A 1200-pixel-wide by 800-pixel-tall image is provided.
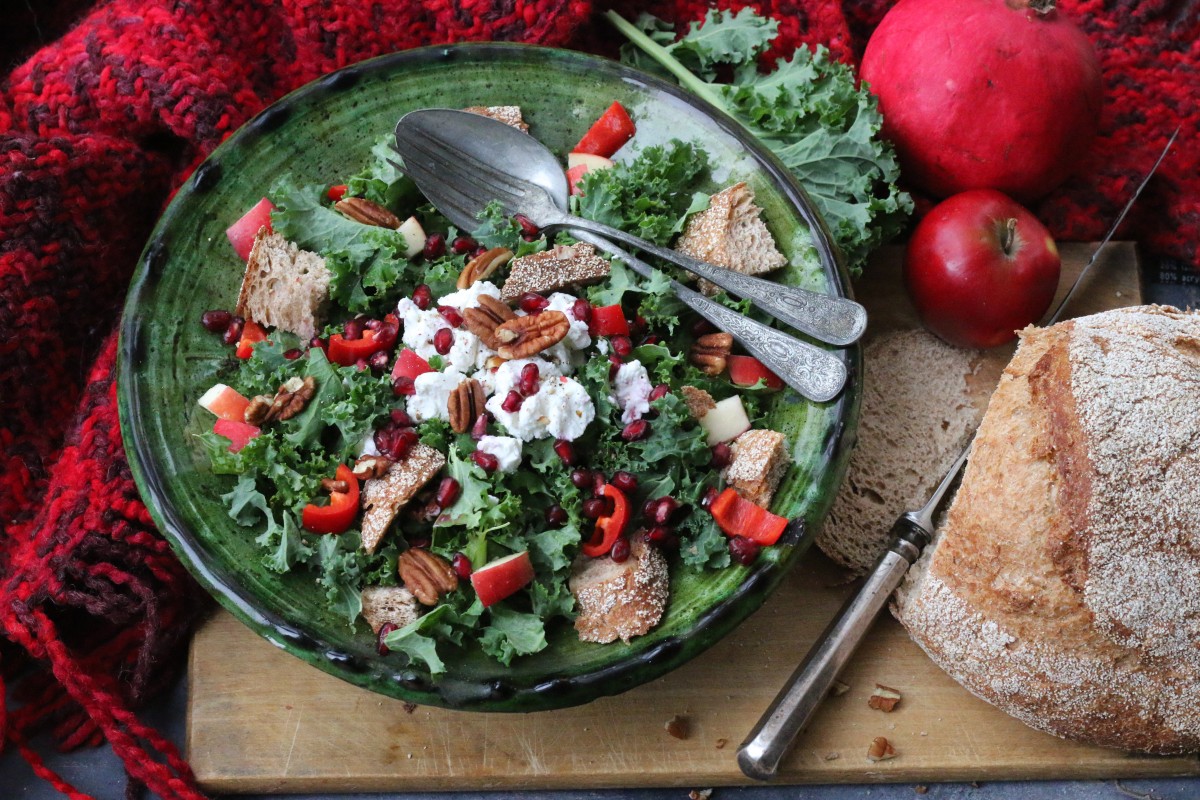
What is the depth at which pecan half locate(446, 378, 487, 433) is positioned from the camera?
2.86m

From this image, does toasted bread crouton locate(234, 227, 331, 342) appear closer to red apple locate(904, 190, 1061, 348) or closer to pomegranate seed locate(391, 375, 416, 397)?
pomegranate seed locate(391, 375, 416, 397)

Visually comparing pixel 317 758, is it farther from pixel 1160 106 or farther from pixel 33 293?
pixel 1160 106

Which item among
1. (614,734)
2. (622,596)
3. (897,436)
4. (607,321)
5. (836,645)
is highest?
(607,321)

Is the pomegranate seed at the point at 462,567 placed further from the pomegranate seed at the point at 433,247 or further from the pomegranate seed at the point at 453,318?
the pomegranate seed at the point at 433,247

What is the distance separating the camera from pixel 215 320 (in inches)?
121

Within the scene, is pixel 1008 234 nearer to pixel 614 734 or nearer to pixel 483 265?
pixel 483 265

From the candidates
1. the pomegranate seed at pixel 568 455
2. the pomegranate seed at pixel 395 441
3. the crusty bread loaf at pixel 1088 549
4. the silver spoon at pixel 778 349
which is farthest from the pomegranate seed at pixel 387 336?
the crusty bread loaf at pixel 1088 549

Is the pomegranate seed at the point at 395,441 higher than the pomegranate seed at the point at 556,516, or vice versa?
the pomegranate seed at the point at 395,441

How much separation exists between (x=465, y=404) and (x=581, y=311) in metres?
0.41

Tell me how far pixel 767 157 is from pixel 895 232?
572 mm

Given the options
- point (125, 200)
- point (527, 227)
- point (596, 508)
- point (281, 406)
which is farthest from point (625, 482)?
point (125, 200)

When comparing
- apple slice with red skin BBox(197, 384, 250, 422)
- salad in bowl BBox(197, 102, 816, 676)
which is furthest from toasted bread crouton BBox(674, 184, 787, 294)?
apple slice with red skin BBox(197, 384, 250, 422)

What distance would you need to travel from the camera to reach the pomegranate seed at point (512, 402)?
9.16 ft

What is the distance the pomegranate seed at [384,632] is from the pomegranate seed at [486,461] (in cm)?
47
